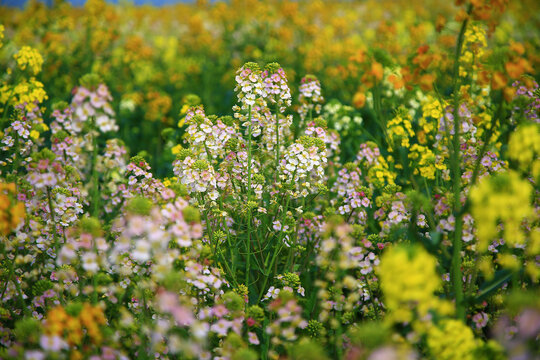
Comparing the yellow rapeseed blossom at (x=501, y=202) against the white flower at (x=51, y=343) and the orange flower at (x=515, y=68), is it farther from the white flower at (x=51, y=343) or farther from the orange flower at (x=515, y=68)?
the white flower at (x=51, y=343)

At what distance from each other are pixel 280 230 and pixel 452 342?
1.48 metres

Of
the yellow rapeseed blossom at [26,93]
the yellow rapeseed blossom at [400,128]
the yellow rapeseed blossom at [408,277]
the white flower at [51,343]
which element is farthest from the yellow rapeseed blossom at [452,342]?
the yellow rapeseed blossom at [26,93]

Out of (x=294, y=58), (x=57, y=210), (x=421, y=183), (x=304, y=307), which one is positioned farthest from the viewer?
(x=294, y=58)

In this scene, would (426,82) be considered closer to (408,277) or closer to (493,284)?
(493,284)

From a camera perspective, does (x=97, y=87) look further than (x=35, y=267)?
No

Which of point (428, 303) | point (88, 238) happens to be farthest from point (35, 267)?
point (428, 303)

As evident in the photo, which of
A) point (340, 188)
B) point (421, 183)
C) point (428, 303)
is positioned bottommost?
point (428, 303)

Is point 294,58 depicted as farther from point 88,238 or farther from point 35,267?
point 88,238

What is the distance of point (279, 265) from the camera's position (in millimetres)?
3375

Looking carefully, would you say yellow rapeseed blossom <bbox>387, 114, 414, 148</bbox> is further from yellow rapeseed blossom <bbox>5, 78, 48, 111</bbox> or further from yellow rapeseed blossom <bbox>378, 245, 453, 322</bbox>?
yellow rapeseed blossom <bbox>5, 78, 48, 111</bbox>

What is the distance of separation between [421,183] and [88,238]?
300cm

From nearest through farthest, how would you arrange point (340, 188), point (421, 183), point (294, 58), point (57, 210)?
point (57, 210), point (340, 188), point (421, 183), point (294, 58)

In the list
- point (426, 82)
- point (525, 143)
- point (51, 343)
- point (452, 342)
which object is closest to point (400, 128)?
point (426, 82)

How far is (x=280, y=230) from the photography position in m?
3.05
